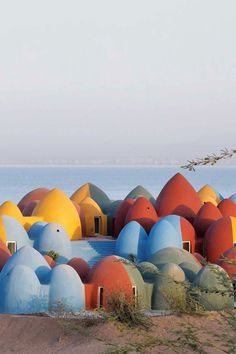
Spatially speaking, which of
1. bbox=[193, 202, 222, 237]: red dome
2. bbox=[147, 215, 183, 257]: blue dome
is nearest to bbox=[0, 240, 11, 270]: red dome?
bbox=[147, 215, 183, 257]: blue dome

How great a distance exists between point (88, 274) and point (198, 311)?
3.29 meters

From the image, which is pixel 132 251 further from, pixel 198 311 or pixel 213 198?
pixel 213 198

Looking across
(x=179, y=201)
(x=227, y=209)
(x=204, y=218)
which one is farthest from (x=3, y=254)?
(x=227, y=209)

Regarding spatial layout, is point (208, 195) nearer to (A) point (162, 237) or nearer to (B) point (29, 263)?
(A) point (162, 237)

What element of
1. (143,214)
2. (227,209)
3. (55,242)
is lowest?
(55,242)

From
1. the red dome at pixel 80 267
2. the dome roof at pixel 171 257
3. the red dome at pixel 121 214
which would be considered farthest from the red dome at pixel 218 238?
the red dome at pixel 80 267

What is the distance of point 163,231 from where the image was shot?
2714 cm

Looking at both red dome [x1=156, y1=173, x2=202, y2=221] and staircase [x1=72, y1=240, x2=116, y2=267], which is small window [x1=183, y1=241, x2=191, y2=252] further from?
red dome [x1=156, y1=173, x2=202, y2=221]

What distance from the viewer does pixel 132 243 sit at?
2736 centimetres

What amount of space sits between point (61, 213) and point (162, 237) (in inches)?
187

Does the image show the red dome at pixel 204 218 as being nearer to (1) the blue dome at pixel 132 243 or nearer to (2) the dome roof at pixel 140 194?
(1) the blue dome at pixel 132 243

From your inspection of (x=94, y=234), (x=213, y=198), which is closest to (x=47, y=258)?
(x=94, y=234)

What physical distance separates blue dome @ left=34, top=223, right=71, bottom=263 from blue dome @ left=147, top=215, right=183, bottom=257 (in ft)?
8.37

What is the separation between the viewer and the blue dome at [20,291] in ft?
76.0
